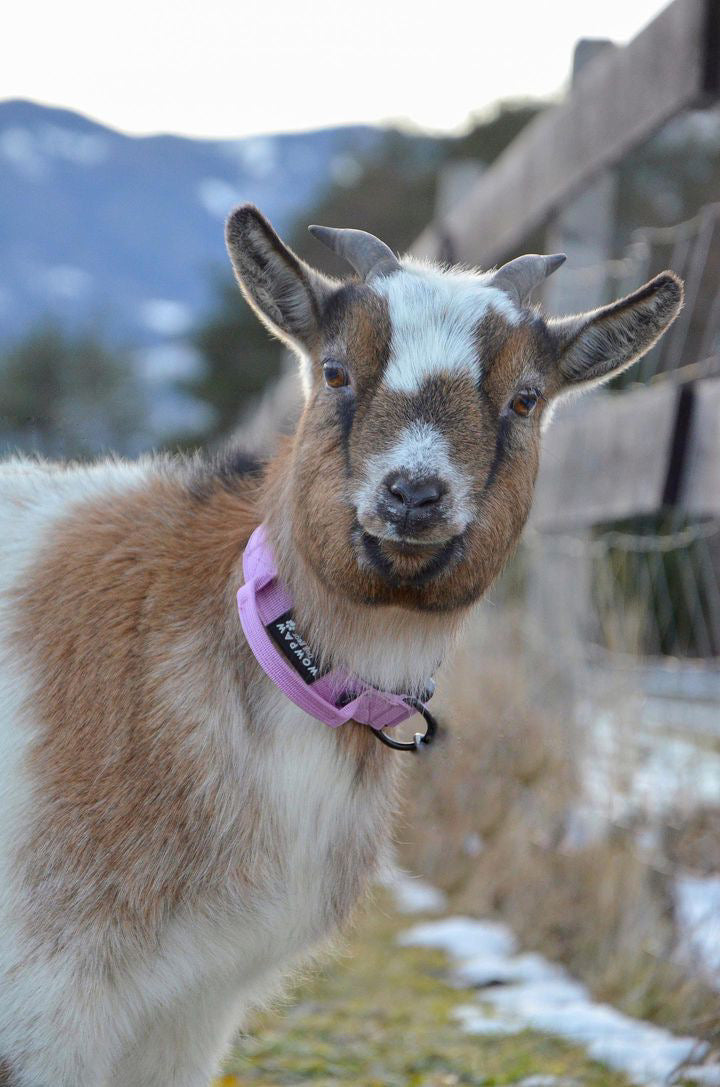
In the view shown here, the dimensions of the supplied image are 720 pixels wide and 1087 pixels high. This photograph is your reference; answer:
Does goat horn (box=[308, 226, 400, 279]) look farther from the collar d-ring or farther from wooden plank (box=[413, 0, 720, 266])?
wooden plank (box=[413, 0, 720, 266])

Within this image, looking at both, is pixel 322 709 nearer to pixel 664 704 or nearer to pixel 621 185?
pixel 664 704

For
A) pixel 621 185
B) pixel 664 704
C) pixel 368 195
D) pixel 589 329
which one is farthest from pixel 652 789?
pixel 368 195

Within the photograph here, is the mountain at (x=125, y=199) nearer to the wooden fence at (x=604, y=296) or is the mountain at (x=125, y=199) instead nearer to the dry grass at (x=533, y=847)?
the wooden fence at (x=604, y=296)

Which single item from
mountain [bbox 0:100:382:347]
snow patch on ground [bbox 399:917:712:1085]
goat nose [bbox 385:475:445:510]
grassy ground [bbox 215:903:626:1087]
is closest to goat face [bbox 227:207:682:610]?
goat nose [bbox 385:475:445:510]

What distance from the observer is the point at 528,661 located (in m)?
5.99

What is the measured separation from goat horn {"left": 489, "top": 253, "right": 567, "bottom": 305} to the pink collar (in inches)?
33.5

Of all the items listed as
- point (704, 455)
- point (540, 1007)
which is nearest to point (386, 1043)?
point (540, 1007)

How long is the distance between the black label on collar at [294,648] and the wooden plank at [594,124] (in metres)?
2.16

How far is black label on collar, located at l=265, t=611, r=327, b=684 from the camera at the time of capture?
283 cm

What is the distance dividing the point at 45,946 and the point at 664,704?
301 cm

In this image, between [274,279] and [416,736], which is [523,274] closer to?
[274,279]

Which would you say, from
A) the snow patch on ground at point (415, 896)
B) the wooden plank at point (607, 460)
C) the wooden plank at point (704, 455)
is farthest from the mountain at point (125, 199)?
the wooden plank at point (704, 455)

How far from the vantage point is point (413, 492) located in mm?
2496

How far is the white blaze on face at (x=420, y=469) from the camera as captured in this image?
2.54 m
